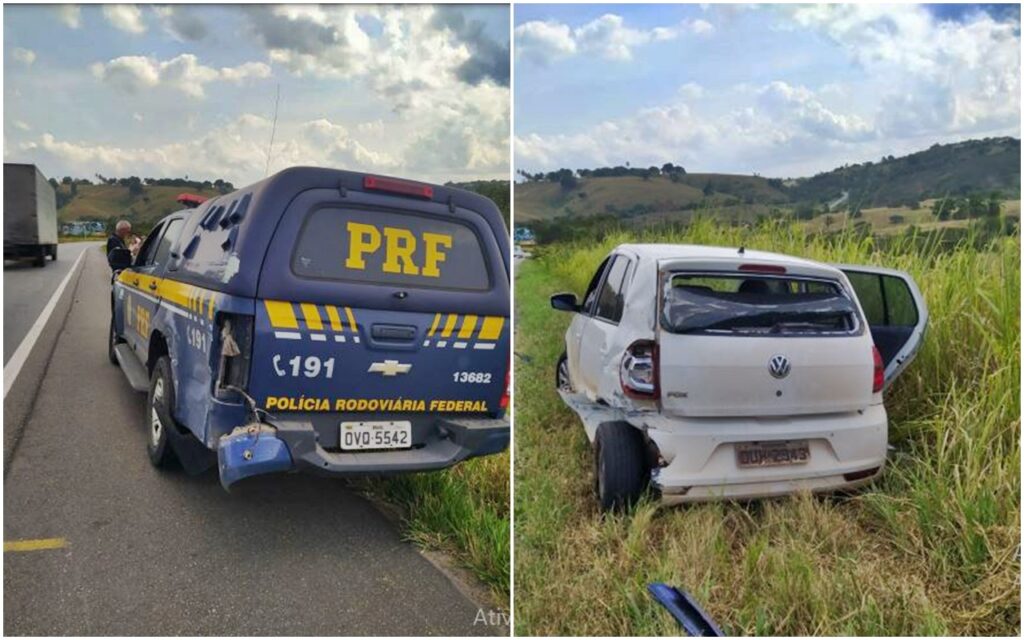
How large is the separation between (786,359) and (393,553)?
141cm

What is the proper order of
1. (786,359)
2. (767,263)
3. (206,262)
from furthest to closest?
(206,262)
(767,263)
(786,359)

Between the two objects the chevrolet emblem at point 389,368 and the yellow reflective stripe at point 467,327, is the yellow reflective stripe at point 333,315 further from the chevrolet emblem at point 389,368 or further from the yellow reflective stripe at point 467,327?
the yellow reflective stripe at point 467,327

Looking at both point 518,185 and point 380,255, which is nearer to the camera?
point 518,185

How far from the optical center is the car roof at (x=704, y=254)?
2625 millimetres

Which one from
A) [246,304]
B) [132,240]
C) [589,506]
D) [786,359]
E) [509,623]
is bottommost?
[509,623]

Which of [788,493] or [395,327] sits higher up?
[395,327]

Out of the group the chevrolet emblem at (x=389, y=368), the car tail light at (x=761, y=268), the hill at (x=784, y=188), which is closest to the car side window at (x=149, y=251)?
the chevrolet emblem at (x=389, y=368)

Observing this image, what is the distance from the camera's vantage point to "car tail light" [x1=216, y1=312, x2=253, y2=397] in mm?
2562

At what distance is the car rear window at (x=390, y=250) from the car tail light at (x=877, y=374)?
1347 mm

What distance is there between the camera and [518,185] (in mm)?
2281

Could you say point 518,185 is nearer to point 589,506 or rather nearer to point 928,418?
point 589,506

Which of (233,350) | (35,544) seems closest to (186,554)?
(35,544)

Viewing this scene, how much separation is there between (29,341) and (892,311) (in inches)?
119

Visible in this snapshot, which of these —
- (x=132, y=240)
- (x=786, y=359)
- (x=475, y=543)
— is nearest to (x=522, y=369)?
(x=475, y=543)
